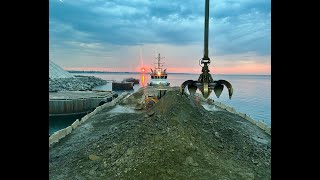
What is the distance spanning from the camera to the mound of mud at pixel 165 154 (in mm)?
12609

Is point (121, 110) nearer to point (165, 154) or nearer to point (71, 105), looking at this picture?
point (71, 105)

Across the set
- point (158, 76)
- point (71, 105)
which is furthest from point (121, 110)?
point (158, 76)

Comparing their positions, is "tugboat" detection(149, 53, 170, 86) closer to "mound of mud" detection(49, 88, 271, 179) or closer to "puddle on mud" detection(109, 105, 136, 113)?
"puddle on mud" detection(109, 105, 136, 113)

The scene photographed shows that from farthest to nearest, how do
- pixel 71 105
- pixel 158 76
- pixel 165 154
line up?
pixel 158 76, pixel 71 105, pixel 165 154

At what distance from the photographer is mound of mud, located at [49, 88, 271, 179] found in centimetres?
1261

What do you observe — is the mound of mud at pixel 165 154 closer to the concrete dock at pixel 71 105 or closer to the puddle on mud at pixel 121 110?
the puddle on mud at pixel 121 110

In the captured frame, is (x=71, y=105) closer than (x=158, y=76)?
Yes

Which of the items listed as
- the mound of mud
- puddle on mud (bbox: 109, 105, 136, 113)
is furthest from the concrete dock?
the mound of mud

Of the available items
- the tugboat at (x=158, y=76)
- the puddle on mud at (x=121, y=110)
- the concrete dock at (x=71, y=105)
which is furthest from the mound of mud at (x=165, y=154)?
the tugboat at (x=158, y=76)

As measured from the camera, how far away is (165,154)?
1363cm
